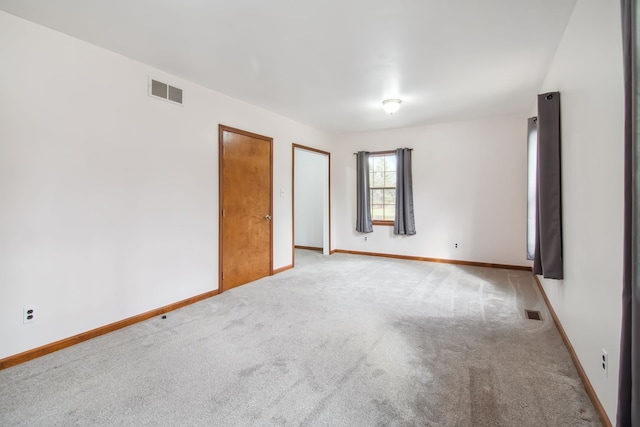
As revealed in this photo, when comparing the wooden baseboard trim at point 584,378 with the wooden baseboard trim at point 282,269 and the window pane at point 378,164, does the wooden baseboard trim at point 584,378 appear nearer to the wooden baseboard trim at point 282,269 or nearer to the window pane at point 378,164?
the wooden baseboard trim at point 282,269

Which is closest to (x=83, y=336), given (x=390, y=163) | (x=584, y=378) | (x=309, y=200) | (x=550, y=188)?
(x=584, y=378)

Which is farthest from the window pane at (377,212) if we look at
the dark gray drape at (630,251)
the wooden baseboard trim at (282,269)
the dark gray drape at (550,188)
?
the dark gray drape at (630,251)

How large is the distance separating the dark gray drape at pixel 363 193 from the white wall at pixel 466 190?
21cm

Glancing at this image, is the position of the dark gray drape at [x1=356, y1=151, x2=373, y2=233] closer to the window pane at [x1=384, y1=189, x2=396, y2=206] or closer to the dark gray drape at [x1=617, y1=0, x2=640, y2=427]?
the window pane at [x1=384, y1=189, x2=396, y2=206]

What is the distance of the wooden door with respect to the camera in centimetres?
409

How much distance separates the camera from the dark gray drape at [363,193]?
20.9ft

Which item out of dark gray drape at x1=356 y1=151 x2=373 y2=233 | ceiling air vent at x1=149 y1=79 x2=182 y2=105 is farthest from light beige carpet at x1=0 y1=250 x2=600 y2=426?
dark gray drape at x1=356 y1=151 x2=373 y2=233

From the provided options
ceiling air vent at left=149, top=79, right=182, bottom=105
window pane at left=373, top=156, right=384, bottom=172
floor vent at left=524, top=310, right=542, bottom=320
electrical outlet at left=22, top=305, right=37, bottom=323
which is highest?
ceiling air vent at left=149, top=79, right=182, bottom=105

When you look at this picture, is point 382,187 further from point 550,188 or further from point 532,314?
point 550,188

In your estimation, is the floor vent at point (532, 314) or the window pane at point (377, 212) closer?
the floor vent at point (532, 314)

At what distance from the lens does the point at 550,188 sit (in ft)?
8.46

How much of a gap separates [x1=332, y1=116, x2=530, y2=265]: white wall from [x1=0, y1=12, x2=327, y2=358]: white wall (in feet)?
12.2

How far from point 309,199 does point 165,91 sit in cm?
451

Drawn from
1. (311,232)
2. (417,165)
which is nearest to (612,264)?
(417,165)
